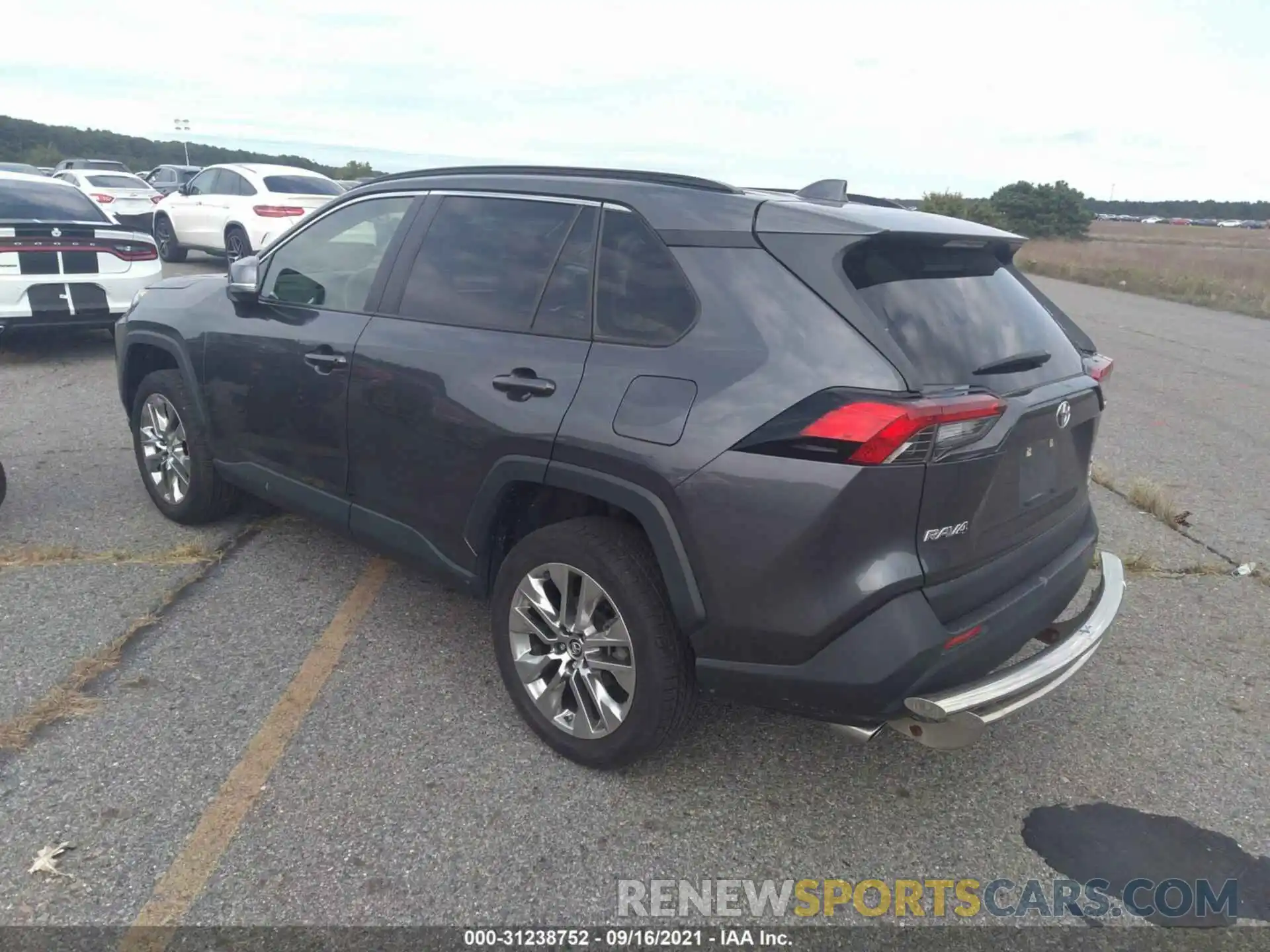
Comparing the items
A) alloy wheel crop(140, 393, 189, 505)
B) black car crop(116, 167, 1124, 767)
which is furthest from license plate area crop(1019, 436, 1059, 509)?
alloy wheel crop(140, 393, 189, 505)

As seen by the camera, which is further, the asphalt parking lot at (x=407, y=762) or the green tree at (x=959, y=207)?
the green tree at (x=959, y=207)

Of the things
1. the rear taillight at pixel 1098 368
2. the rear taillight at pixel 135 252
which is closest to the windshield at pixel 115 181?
the rear taillight at pixel 135 252

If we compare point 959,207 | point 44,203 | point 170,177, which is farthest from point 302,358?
point 959,207

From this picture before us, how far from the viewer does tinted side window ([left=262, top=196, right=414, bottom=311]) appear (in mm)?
3826

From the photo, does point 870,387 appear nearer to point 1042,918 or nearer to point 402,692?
point 1042,918

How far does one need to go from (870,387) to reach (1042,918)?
61.1 inches

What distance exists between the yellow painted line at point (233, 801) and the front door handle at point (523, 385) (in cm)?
138

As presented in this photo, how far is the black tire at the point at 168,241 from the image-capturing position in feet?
53.6

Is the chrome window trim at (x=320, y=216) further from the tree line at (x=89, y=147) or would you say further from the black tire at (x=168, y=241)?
the tree line at (x=89, y=147)

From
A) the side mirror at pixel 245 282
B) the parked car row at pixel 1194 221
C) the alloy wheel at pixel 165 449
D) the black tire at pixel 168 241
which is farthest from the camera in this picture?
the parked car row at pixel 1194 221

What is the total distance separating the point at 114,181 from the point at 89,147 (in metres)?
69.0

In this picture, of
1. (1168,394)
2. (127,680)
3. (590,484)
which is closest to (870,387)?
(590,484)

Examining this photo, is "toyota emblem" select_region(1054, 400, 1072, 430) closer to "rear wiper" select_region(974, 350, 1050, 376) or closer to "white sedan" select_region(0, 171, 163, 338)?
"rear wiper" select_region(974, 350, 1050, 376)

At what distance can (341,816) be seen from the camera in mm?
2789
